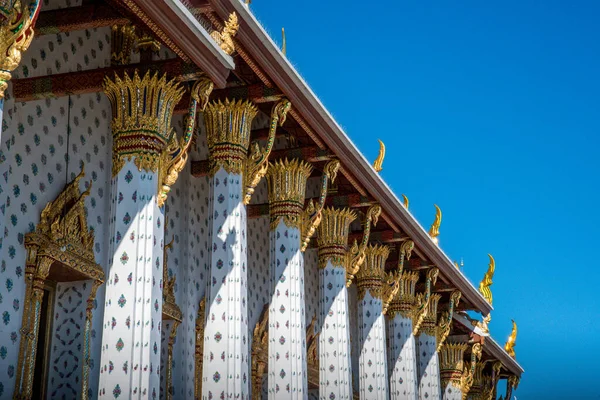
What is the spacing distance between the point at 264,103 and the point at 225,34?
251 cm

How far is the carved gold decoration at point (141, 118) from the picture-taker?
985 centimetres

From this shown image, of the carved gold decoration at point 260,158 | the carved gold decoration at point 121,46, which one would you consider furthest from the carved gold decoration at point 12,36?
the carved gold decoration at point 260,158

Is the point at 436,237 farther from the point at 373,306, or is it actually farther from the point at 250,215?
the point at 250,215

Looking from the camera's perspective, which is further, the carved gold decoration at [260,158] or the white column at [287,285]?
the white column at [287,285]

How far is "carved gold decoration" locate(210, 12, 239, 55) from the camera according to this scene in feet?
34.1

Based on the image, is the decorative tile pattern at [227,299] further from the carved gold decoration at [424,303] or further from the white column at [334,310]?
the carved gold decoration at [424,303]

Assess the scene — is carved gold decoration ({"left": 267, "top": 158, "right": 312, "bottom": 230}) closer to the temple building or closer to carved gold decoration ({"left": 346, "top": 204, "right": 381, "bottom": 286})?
the temple building

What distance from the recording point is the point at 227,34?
34.3 ft

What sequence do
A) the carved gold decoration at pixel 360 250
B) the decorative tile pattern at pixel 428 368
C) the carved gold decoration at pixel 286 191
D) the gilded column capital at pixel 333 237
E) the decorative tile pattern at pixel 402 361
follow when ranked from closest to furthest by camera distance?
→ the carved gold decoration at pixel 286 191 < the gilded column capital at pixel 333 237 < the carved gold decoration at pixel 360 250 < the decorative tile pattern at pixel 402 361 < the decorative tile pattern at pixel 428 368

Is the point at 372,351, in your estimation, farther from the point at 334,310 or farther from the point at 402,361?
the point at 402,361

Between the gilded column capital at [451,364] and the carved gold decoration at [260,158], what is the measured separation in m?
15.8

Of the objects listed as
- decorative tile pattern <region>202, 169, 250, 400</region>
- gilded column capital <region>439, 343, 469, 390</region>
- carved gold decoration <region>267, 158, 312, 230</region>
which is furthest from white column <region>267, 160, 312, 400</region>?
gilded column capital <region>439, 343, 469, 390</region>

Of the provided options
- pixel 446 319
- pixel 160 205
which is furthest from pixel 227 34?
pixel 446 319

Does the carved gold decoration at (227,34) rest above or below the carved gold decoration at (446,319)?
above
